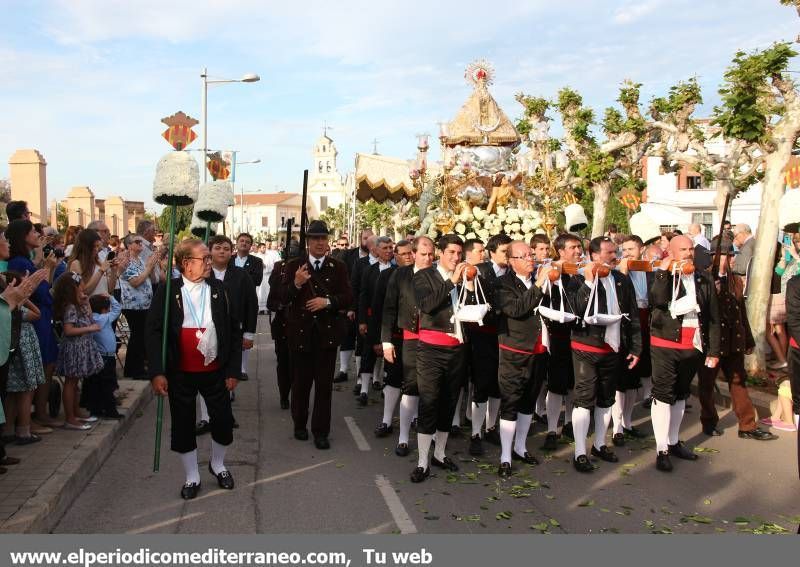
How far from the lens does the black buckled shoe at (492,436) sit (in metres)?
7.96

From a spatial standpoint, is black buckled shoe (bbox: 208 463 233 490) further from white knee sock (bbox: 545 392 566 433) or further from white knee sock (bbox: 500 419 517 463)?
white knee sock (bbox: 545 392 566 433)

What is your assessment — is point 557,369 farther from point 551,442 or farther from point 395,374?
point 395,374

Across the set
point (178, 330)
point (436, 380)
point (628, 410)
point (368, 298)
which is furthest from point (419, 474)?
point (368, 298)

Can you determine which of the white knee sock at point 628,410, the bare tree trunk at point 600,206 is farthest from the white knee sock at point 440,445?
the bare tree trunk at point 600,206

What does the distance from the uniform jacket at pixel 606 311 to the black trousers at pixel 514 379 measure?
50 centimetres

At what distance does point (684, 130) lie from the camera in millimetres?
19406

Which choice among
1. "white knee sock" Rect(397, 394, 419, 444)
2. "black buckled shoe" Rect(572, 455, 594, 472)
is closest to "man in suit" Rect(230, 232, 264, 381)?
"white knee sock" Rect(397, 394, 419, 444)

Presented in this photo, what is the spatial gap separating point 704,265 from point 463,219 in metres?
3.67

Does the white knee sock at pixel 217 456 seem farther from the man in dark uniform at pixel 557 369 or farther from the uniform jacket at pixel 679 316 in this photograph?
the uniform jacket at pixel 679 316

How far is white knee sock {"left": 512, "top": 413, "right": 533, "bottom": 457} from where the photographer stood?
716cm

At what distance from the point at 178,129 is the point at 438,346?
9948 millimetres

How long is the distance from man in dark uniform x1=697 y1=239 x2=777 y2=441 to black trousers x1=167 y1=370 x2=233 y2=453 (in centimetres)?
488

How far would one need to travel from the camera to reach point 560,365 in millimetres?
7781

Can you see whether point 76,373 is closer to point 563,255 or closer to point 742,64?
point 563,255
